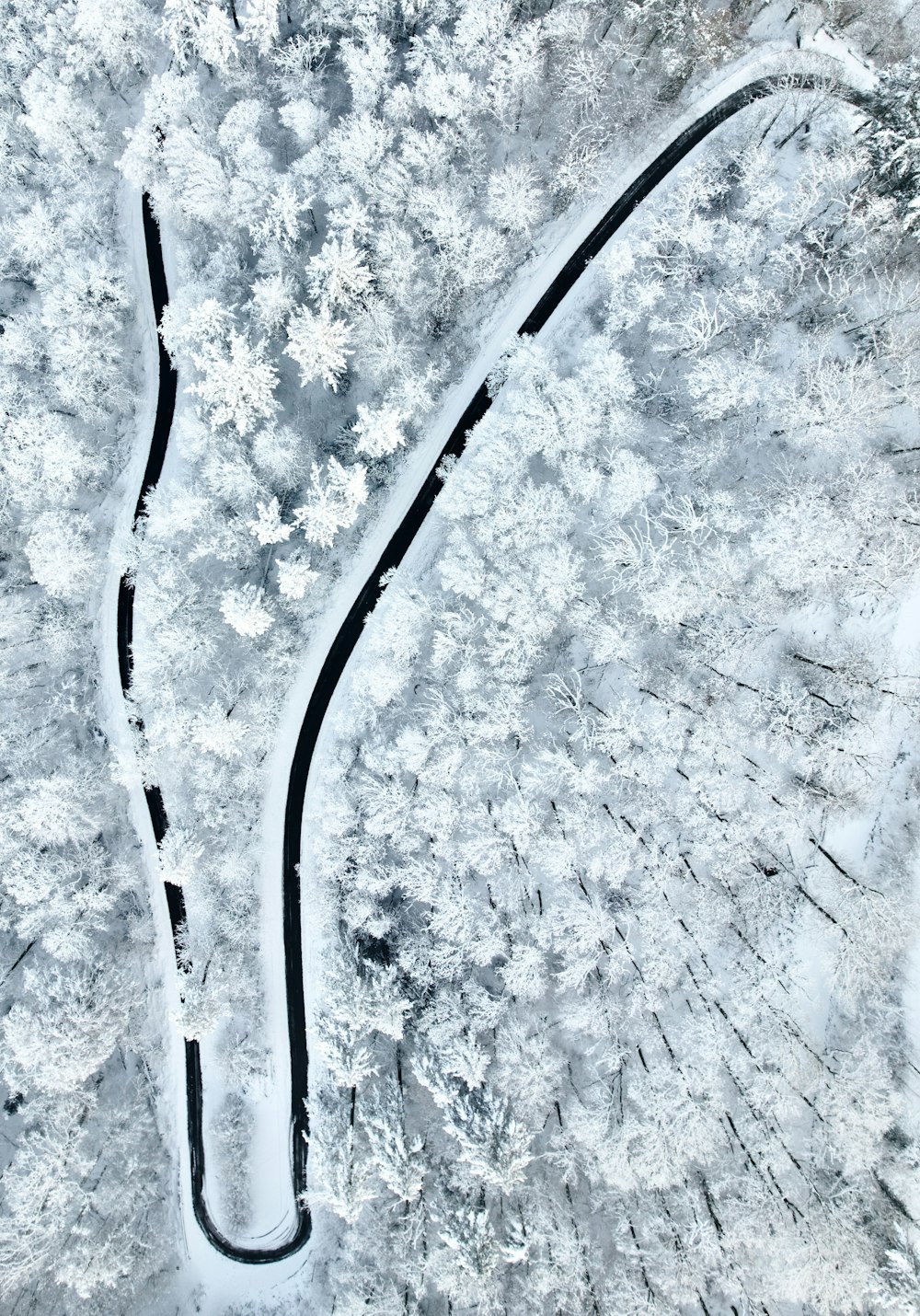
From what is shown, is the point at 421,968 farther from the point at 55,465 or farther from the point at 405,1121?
the point at 55,465

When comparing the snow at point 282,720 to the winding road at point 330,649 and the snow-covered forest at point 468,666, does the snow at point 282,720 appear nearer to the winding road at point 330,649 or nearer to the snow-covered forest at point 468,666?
the snow-covered forest at point 468,666

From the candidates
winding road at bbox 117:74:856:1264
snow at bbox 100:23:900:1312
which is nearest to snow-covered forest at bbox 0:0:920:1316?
snow at bbox 100:23:900:1312

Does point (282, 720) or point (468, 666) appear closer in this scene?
point (468, 666)

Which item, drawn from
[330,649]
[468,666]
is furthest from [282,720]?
[468,666]

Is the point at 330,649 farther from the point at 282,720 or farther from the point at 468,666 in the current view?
the point at 468,666

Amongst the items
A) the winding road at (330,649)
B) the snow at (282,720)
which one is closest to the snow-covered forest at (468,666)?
the snow at (282,720)

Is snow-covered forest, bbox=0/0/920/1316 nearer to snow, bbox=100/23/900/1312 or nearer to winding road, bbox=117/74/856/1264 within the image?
snow, bbox=100/23/900/1312
